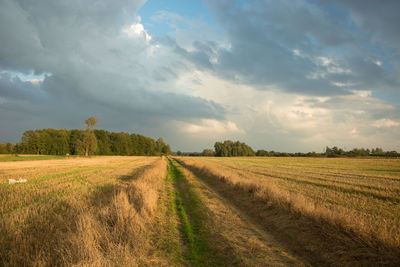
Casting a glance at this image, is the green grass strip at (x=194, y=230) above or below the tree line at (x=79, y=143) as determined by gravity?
below

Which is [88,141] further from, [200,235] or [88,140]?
[200,235]

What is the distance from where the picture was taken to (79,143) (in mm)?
86688

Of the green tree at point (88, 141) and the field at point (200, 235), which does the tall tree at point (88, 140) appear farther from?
the field at point (200, 235)

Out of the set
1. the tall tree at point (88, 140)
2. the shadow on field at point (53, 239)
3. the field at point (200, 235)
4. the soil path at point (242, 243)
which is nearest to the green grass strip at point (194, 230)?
the field at point (200, 235)

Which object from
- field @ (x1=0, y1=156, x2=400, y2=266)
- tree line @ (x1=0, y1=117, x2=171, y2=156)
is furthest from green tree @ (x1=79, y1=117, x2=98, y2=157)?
field @ (x1=0, y1=156, x2=400, y2=266)

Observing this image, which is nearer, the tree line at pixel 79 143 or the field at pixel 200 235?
the field at pixel 200 235

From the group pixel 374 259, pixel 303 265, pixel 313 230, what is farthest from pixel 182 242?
pixel 374 259

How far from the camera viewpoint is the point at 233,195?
41.0 feet

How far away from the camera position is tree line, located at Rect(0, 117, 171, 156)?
3454 inches

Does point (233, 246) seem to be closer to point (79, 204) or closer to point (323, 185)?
point (79, 204)

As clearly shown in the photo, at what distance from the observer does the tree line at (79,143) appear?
87.7 meters

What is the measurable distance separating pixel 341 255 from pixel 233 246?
2825 mm

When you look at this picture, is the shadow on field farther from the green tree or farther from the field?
the green tree

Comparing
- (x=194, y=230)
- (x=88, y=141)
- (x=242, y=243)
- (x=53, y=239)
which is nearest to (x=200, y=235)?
(x=194, y=230)
